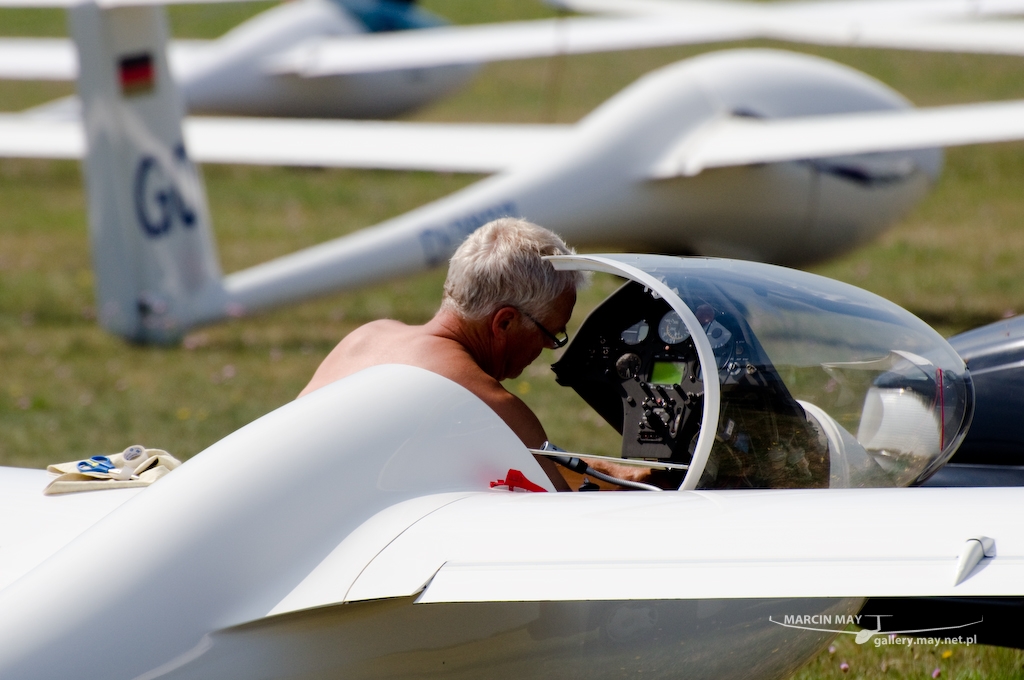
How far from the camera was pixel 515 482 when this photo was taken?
96.0 inches

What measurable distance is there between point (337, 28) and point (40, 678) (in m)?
13.5

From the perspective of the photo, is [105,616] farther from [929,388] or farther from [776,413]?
[929,388]

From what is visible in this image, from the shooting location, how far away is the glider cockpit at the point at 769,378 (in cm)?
251

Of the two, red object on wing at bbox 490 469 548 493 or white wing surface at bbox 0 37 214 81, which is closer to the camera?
red object on wing at bbox 490 469 548 493

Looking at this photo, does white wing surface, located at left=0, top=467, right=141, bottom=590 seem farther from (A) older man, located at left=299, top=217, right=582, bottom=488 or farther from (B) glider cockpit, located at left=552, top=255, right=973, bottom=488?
(B) glider cockpit, located at left=552, top=255, right=973, bottom=488

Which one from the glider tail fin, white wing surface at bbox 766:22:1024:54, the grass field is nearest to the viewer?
the grass field

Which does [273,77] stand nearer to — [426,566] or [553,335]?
[553,335]

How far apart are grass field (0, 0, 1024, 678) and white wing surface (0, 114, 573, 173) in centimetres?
102

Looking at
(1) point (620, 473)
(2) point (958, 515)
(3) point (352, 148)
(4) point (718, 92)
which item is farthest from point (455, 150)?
(2) point (958, 515)

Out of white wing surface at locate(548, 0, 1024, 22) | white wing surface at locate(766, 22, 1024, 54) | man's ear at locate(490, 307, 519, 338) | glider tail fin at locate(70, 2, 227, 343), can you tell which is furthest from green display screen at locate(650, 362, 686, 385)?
white wing surface at locate(548, 0, 1024, 22)

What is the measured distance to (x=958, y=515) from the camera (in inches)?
81.2

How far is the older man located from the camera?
8.73 feet

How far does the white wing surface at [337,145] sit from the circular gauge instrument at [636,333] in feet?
16.8

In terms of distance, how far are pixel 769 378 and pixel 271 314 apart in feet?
18.0
